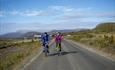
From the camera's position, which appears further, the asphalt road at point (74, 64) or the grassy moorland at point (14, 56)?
the grassy moorland at point (14, 56)

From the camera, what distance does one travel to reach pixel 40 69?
14.5 metres

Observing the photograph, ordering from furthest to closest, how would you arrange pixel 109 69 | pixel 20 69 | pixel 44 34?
pixel 44 34 < pixel 20 69 < pixel 109 69

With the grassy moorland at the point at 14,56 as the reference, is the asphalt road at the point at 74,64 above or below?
above

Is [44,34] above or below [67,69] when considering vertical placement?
above

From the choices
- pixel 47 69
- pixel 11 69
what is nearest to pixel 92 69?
pixel 47 69

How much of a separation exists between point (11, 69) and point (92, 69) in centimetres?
571

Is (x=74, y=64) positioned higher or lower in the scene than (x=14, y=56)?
higher

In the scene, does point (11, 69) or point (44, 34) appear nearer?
point (11, 69)

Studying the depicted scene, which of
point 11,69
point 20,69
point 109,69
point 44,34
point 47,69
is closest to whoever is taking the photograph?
point 109,69

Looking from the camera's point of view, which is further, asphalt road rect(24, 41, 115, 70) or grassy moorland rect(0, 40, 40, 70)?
grassy moorland rect(0, 40, 40, 70)

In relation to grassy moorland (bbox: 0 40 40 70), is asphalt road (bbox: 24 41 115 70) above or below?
above

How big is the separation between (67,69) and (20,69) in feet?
10.2

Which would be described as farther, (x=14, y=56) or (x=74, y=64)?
(x=14, y=56)

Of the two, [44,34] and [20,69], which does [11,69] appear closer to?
[20,69]
